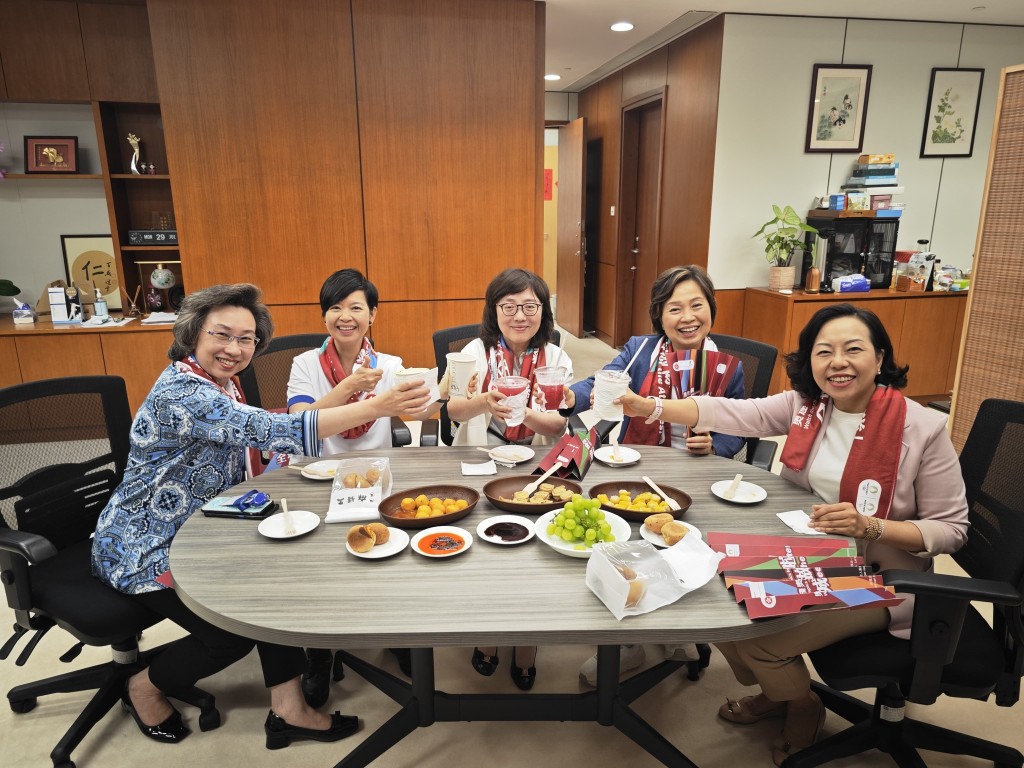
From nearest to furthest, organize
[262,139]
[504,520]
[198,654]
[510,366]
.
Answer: [504,520]
[198,654]
[510,366]
[262,139]

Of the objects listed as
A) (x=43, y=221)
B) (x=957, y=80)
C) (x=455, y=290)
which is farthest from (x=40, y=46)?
(x=957, y=80)

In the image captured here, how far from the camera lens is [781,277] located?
481cm

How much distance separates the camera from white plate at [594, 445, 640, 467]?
2.00 metres

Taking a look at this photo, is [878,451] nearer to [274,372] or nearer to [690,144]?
[274,372]

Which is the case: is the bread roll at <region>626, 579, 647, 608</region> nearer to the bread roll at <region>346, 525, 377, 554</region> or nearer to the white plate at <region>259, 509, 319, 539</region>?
the bread roll at <region>346, 525, 377, 554</region>

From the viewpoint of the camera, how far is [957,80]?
4938 mm

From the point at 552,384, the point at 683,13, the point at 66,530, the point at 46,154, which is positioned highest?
the point at 683,13

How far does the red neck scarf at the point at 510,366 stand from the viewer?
2449 mm

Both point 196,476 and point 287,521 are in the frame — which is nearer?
point 287,521

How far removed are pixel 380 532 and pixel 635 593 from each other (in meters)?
0.61

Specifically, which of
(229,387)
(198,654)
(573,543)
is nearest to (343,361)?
(229,387)

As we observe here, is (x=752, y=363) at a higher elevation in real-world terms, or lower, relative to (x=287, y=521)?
higher

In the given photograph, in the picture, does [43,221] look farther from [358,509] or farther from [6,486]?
[358,509]

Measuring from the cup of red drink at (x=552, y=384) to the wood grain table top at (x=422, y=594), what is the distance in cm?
60
